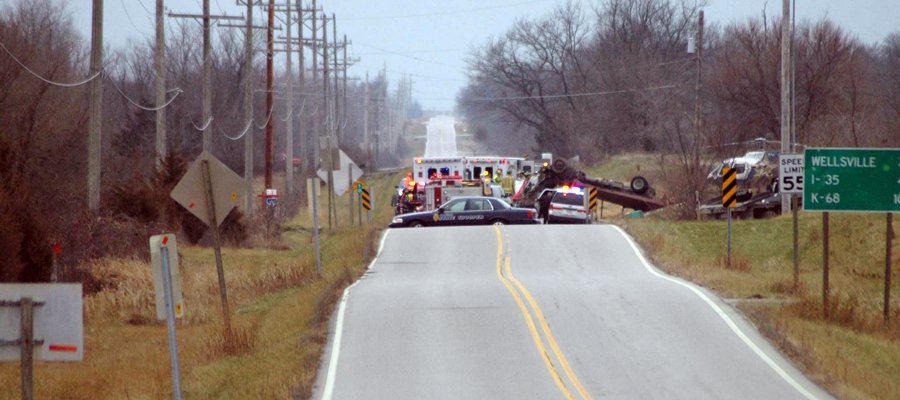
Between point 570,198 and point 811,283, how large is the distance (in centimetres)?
1478

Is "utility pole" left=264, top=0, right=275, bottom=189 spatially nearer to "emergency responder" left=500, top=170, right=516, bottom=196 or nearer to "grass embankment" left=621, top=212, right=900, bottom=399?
"emergency responder" left=500, top=170, right=516, bottom=196

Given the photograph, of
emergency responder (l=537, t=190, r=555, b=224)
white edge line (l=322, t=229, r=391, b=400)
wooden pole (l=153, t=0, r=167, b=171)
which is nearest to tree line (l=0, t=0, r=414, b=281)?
wooden pole (l=153, t=0, r=167, b=171)

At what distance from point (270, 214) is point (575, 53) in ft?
184

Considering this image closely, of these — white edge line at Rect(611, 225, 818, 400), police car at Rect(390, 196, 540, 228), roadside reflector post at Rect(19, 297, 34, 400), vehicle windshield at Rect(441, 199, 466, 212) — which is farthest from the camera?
vehicle windshield at Rect(441, 199, 466, 212)

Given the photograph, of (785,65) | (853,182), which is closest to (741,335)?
(853,182)

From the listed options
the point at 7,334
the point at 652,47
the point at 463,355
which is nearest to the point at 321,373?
the point at 463,355

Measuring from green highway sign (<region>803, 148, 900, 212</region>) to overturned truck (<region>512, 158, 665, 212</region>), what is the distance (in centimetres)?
2357

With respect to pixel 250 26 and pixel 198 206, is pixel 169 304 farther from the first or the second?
pixel 250 26

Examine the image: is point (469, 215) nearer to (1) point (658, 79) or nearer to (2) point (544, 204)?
(2) point (544, 204)

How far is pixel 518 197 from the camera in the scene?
48.9m

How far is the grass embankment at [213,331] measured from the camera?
46.9 ft

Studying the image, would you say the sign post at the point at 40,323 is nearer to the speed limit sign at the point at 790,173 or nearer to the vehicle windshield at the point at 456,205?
the speed limit sign at the point at 790,173

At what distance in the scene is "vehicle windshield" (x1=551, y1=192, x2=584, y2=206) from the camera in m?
40.3

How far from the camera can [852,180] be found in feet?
69.1
